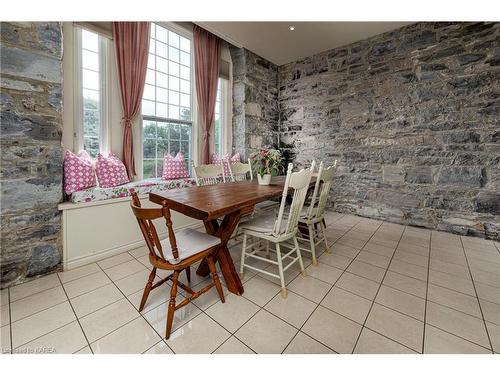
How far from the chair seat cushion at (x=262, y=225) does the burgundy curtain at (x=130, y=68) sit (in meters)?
1.84

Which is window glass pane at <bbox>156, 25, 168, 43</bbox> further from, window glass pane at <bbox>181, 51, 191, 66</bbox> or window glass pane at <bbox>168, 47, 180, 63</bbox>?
window glass pane at <bbox>181, 51, 191, 66</bbox>

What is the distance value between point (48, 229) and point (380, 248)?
3.47m

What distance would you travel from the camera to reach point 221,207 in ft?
4.95

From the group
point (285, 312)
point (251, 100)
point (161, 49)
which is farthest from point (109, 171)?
point (251, 100)

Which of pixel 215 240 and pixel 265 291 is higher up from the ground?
pixel 215 240

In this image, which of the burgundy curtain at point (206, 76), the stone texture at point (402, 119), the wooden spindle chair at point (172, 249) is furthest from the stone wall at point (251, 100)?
the wooden spindle chair at point (172, 249)

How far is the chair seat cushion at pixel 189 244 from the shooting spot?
1.50 m

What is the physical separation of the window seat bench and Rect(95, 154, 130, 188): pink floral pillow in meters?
0.12

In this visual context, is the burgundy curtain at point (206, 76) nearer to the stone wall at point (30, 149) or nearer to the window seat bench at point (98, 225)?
the window seat bench at point (98, 225)

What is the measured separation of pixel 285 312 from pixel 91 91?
3.10 metres

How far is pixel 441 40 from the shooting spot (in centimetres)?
319
